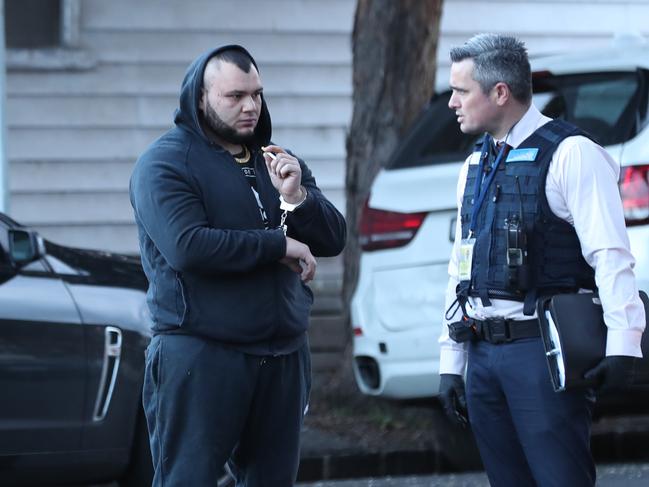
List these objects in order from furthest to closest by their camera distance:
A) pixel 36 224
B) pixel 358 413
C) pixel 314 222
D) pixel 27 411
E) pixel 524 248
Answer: pixel 36 224
pixel 358 413
pixel 27 411
pixel 314 222
pixel 524 248

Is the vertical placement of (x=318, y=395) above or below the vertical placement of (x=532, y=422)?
below

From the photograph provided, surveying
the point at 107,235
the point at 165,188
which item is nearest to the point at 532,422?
the point at 165,188

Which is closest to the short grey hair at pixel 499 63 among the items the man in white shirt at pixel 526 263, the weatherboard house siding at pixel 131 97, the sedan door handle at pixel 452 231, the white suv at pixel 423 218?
the man in white shirt at pixel 526 263

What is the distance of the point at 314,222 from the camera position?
4.22 meters

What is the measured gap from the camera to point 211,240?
13.1ft

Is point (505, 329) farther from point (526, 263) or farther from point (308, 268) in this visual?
point (308, 268)

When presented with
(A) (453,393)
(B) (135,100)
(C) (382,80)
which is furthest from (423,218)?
(B) (135,100)

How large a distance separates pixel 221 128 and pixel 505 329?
97 centimetres

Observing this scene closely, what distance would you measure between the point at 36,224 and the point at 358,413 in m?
3.66

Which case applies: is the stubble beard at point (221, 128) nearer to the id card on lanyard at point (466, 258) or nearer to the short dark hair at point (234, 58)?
the short dark hair at point (234, 58)

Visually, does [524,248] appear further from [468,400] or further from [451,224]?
[451,224]

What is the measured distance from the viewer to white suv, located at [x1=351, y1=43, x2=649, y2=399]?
6488 mm

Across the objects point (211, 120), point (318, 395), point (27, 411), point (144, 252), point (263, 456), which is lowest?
point (318, 395)

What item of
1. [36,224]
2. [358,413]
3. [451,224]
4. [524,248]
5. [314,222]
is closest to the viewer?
[524,248]
